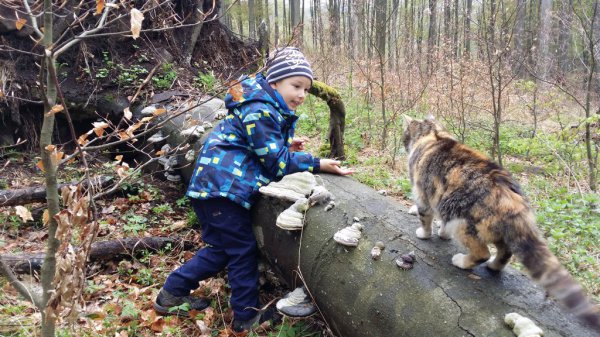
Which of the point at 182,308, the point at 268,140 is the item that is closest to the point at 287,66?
the point at 268,140

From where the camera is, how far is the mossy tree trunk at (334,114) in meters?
5.82

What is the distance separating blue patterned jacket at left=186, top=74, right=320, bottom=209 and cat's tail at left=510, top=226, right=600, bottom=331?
5.65 ft

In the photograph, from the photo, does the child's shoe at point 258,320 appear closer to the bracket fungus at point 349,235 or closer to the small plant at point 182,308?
the small plant at point 182,308

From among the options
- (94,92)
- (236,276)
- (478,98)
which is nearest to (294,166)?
(236,276)

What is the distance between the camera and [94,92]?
649 centimetres

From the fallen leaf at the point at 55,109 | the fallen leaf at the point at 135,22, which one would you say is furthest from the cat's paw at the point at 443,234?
the fallen leaf at the point at 55,109

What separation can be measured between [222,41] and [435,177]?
7969mm

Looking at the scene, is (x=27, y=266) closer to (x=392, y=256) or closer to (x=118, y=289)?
(x=118, y=289)

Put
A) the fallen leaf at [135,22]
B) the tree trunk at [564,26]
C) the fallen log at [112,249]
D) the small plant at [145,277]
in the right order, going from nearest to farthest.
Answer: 1. the fallen leaf at [135,22]
2. the fallen log at [112,249]
3. the small plant at [145,277]
4. the tree trunk at [564,26]

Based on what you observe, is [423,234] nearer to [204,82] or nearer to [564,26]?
[204,82]

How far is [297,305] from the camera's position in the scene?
2812mm

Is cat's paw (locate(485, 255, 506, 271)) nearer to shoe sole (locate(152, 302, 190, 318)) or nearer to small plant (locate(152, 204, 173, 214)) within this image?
shoe sole (locate(152, 302, 190, 318))

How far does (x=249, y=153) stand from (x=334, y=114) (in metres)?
3.06

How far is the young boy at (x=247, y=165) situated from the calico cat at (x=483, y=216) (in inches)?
39.0
